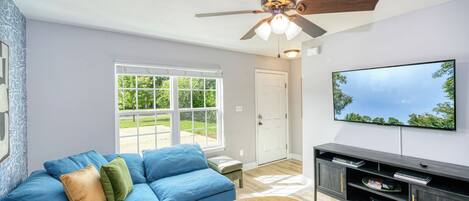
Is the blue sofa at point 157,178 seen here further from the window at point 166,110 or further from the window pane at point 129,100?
the window pane at point 129,100

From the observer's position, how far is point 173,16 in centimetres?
237

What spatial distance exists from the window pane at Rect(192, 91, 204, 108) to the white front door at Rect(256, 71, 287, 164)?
1.17m

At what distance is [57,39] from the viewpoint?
98.3 inches

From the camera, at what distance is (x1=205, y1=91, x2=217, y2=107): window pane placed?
380 cm

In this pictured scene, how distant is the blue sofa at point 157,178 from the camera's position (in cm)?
173

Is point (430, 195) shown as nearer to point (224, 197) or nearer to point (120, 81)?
point (224, 197)

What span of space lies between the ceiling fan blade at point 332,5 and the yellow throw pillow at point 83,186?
2.10m

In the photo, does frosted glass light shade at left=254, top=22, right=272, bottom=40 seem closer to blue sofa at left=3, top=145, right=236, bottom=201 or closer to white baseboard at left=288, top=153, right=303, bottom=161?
blue sofa at left=3, top=145, right=236, bottom=201

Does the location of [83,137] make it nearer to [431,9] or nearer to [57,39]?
[57,39]

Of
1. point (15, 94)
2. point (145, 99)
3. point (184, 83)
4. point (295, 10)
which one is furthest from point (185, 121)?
point (295, 10)

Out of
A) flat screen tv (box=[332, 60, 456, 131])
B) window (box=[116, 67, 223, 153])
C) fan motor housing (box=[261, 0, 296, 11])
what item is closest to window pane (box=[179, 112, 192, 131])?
window (box=[116, 67, 223, 153])

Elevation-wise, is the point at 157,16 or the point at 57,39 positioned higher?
the point at 157,16

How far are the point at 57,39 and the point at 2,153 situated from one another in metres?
1.43

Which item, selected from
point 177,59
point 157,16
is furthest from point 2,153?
point 177,59
